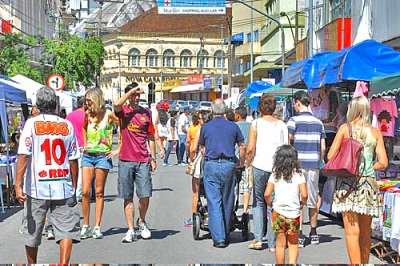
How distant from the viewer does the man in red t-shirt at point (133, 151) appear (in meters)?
10.9

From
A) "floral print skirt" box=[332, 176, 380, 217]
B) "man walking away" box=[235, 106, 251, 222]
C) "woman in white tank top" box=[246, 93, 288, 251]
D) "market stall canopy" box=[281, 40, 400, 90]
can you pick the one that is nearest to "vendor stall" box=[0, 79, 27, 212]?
"man walking away" box=[235, 106, 251, 222]

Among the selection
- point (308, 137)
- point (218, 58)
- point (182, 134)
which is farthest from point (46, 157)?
point (218, 58)

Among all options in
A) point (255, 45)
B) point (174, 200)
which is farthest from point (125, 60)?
point (174, 200)

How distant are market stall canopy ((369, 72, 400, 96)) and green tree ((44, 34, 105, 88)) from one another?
121 feet

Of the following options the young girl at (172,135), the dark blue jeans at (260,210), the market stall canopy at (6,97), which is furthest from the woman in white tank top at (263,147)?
the young girl at (172,135)

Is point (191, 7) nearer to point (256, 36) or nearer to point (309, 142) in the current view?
point (309, 142)

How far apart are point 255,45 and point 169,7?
35998 mm

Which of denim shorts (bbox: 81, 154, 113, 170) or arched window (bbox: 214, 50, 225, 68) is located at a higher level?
arched window (bbox: 214, 50, 225, 68)

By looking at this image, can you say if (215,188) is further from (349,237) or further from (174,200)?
(174,200)

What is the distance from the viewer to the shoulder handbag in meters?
8.16

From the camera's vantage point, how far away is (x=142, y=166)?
1098 centimetres

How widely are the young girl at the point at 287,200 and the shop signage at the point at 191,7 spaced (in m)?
28.9

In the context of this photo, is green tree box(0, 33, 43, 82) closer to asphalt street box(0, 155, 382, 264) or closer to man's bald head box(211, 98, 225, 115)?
asphalt street box(0, 155, 382, 264)

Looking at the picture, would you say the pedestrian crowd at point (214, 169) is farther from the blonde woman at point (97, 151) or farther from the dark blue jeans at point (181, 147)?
the dark blue jeans at point (181, 147)
